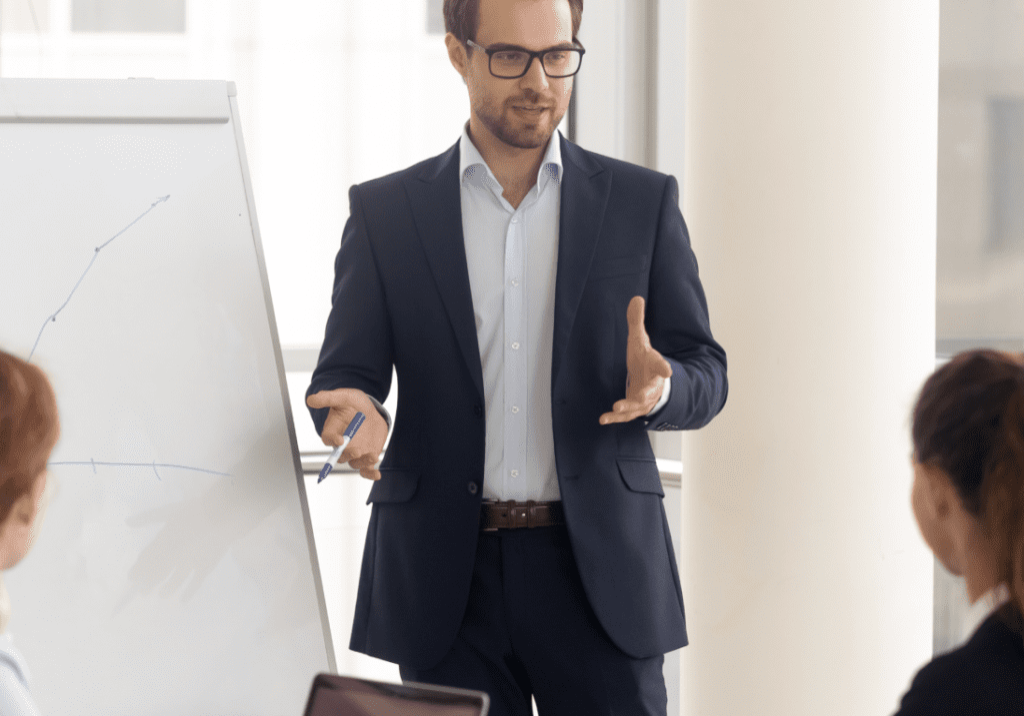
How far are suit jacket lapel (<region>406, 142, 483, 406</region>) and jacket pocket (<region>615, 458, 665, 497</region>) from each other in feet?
0.69

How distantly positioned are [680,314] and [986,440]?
584 mm

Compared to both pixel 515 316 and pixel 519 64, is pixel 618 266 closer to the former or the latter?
pixel 515 316

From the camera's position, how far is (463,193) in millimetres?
1333

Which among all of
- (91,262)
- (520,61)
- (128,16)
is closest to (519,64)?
(520,61)

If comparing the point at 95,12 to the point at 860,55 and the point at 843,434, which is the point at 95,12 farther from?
the point at 843,434

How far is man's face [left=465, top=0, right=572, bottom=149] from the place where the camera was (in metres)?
1.21

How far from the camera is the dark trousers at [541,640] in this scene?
4.01 ft

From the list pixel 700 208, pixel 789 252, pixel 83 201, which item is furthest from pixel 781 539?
pixel 83 201

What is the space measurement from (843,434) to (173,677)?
1.22 m

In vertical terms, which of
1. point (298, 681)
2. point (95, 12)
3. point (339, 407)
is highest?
point (95, 12)

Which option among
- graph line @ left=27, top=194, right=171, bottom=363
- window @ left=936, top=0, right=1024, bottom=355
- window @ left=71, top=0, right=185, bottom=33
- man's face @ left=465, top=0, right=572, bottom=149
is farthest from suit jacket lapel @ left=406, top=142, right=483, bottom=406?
window @ left=936, top=0, right=1024, bottom=355

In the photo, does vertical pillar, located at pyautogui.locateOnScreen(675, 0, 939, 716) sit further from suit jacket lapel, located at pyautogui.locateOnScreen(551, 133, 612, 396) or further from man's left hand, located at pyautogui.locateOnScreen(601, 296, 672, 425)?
man's left hand, located at pyautogui.locateOnScreen(601, 296, 672, 425)

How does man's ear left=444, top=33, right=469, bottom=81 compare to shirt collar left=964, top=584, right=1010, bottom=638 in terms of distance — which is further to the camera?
man's ear left=444, top=33, right=469, bottom=81

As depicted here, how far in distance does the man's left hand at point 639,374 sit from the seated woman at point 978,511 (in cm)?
39
